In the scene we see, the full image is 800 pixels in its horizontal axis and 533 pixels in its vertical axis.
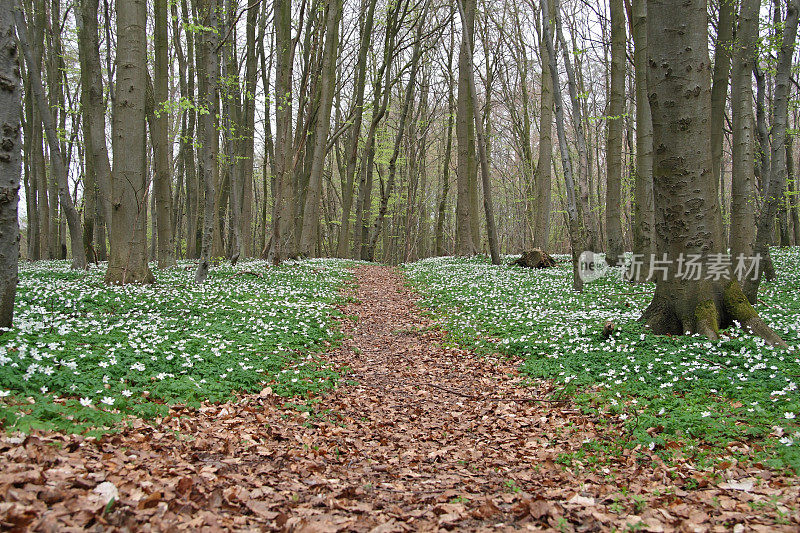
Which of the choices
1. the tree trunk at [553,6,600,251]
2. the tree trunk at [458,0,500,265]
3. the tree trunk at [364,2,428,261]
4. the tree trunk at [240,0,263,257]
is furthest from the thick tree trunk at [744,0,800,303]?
the tree trunk at [364,2,428,261]

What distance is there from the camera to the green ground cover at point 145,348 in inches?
176

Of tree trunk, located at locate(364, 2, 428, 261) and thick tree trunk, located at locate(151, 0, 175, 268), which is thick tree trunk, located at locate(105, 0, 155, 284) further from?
tree trunk, located at locate(364, 2, 428, 261)

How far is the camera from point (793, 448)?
397 centimetres

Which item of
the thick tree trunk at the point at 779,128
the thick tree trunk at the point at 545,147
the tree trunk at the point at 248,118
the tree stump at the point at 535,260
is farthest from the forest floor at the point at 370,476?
the tree trunk at the point at 248,118

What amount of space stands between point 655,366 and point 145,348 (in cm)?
707

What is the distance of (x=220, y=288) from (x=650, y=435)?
1058cm

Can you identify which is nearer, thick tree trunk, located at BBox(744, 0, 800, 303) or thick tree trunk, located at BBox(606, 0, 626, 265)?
thick tree trunk, located at BBox(744, 0, 800, 303)

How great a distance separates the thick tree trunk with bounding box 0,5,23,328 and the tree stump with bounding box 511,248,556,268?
17215 millimetres

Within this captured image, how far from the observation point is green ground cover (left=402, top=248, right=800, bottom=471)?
445 cm

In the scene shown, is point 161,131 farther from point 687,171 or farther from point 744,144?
point 744,144

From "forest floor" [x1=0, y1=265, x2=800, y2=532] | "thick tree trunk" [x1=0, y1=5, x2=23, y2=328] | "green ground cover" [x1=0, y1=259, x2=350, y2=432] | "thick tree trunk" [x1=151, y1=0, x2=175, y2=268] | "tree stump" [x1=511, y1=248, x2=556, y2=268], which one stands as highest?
"thick tree trunk" [x1=151, y1=0, x2=175, y2=268]

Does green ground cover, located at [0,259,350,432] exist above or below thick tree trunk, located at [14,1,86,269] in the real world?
below

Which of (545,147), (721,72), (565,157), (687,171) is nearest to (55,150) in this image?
(565,157)

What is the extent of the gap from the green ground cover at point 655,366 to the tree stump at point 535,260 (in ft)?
21.9
